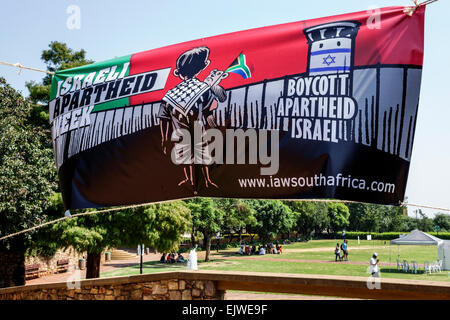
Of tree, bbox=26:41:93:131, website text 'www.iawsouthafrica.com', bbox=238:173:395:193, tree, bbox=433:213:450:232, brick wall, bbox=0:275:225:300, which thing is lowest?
tree, bbox=433:213:450:232

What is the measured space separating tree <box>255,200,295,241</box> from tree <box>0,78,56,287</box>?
3883cm

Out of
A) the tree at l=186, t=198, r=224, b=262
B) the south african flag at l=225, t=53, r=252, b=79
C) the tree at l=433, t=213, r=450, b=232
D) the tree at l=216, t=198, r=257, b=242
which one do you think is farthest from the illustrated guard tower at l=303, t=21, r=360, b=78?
the tree at l=433, t=213, r=450, b=232

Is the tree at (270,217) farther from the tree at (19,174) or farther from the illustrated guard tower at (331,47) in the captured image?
the illustrated guard tower at (331,47)

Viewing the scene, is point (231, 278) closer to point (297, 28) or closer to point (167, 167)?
point (167, 167)

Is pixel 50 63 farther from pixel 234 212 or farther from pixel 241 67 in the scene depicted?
pixel 234 212

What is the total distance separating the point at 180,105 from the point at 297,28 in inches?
49.7

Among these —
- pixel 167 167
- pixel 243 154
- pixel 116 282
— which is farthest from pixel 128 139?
pixel 116 282

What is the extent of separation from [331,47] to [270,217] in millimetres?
51440

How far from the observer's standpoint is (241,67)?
3.81 metres

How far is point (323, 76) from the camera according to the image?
3.50 metres

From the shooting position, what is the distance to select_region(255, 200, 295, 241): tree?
5375 centimetres

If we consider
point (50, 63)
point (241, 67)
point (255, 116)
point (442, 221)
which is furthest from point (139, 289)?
point (442, 221)

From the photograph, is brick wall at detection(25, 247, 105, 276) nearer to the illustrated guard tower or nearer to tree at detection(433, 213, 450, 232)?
the illustrated guard tower

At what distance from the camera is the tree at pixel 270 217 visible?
53750 mm
